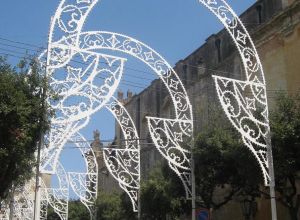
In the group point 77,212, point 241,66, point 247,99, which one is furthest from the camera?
point 77,212

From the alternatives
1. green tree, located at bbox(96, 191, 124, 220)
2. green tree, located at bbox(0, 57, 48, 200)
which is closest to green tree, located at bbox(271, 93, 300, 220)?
green tree, located at bbox(0, 57, 48, 200)

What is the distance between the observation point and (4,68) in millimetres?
12625

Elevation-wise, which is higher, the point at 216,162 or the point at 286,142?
the point at 286,142

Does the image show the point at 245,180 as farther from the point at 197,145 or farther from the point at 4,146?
the point at 4,146

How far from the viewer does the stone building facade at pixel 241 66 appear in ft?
83.8

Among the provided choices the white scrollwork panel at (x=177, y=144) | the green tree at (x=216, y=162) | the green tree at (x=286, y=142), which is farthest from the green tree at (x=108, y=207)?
the green tree at (x=286, y=142)

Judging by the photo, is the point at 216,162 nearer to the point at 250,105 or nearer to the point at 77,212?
the point at 250,105

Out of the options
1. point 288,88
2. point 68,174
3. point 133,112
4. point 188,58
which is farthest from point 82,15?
point 133,112

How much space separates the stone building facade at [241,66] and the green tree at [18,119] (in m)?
10.4

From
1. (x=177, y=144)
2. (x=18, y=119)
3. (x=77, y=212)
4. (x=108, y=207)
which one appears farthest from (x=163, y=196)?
(x=77, y=212)

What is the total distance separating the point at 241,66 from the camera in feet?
98.4

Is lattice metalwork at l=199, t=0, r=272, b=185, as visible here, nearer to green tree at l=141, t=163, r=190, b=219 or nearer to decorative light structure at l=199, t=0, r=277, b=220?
decorative light structure at l=199, t=0, r=277, b=220

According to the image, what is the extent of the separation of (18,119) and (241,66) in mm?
20024

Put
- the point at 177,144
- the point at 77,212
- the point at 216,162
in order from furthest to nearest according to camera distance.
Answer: the point at 77,212 < the point at 216,162 < the point at 177,144
